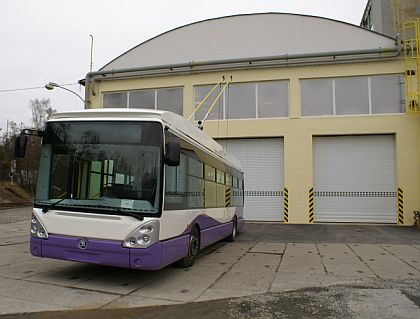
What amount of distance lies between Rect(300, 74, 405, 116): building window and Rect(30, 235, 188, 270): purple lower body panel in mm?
15520

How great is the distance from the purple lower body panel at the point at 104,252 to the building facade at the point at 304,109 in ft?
47.5

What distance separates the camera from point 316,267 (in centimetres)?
889

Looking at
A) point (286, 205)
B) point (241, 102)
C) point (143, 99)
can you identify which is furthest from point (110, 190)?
point (143, 99)

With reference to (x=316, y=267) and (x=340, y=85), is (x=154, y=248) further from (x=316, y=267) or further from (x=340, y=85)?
(x=340, y=85)

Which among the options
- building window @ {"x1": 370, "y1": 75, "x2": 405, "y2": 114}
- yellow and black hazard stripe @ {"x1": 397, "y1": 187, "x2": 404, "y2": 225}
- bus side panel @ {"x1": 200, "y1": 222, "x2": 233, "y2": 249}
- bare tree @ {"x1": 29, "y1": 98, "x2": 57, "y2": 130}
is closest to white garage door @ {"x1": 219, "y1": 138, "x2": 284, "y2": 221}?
building window @ {"x1": 370, "y1": 75, "x2": 405, "y2": 114}

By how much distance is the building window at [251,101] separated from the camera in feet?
68.8

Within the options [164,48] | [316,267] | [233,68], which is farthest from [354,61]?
[316,267]

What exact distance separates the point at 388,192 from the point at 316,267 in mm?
12466

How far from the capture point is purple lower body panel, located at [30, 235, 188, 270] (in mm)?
→ 6281

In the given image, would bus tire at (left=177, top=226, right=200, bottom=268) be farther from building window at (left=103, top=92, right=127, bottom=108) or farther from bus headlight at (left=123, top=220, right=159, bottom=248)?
building window at (left=103, top=92, right=127, bottom=108)

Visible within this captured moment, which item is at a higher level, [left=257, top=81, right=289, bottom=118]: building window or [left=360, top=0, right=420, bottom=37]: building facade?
[left=360, top=0, right=420, bottom=37]: building facade

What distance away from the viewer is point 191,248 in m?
8.26

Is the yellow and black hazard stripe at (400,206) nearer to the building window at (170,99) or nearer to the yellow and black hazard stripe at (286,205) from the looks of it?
the yellow and black hazard stripe at (286,205)

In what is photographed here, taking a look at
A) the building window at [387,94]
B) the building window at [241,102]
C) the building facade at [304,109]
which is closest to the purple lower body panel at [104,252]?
the building facade at [304,109]
